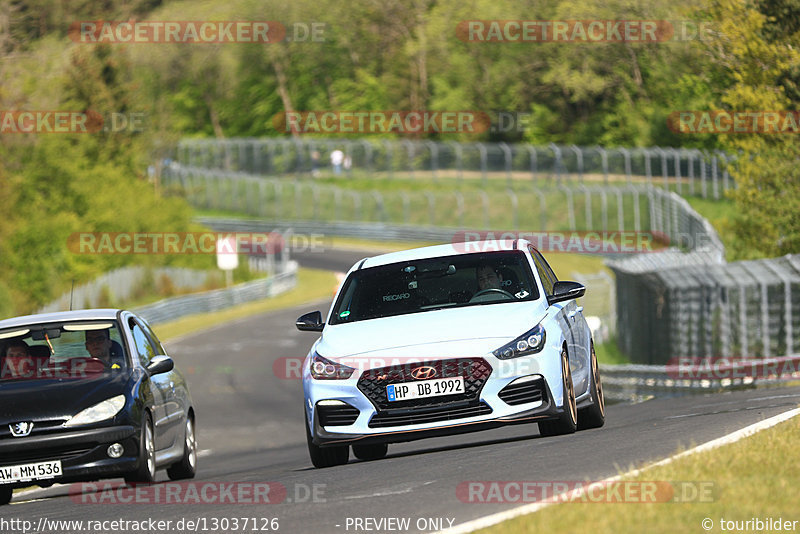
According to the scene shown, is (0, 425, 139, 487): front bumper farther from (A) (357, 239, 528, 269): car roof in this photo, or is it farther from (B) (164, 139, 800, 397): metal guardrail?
(B) (164, 139, 800, 397): metal guardrail

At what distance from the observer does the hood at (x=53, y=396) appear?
11.9 metres

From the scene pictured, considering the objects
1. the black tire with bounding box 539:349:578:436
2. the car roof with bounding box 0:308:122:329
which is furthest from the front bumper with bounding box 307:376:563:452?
the car roof with bounding box 0:308:122:329

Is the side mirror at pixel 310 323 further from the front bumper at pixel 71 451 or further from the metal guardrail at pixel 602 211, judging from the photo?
the metal guardrail at pixel 602 211

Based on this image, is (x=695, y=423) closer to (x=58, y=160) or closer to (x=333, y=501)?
(x=333, y=501)

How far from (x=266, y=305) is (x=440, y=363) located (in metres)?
45.4

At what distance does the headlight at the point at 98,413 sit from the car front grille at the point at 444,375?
2150mm

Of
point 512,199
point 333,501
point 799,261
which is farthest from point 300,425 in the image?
point 512,199

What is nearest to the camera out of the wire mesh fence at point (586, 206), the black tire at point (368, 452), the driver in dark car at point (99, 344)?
the driver in dark car at point (99, 344)

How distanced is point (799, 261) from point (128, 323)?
13366 millimetres

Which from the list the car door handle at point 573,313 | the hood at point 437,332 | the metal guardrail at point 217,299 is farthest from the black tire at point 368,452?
the metal guardrail at point 217,299

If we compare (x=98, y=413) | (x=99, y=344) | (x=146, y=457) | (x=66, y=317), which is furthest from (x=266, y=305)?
(x=98, y=413)

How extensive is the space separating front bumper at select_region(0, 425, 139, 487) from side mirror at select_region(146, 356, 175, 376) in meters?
0.93

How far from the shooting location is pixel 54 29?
11138cm

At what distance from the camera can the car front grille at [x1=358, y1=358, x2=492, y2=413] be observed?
449 inches
